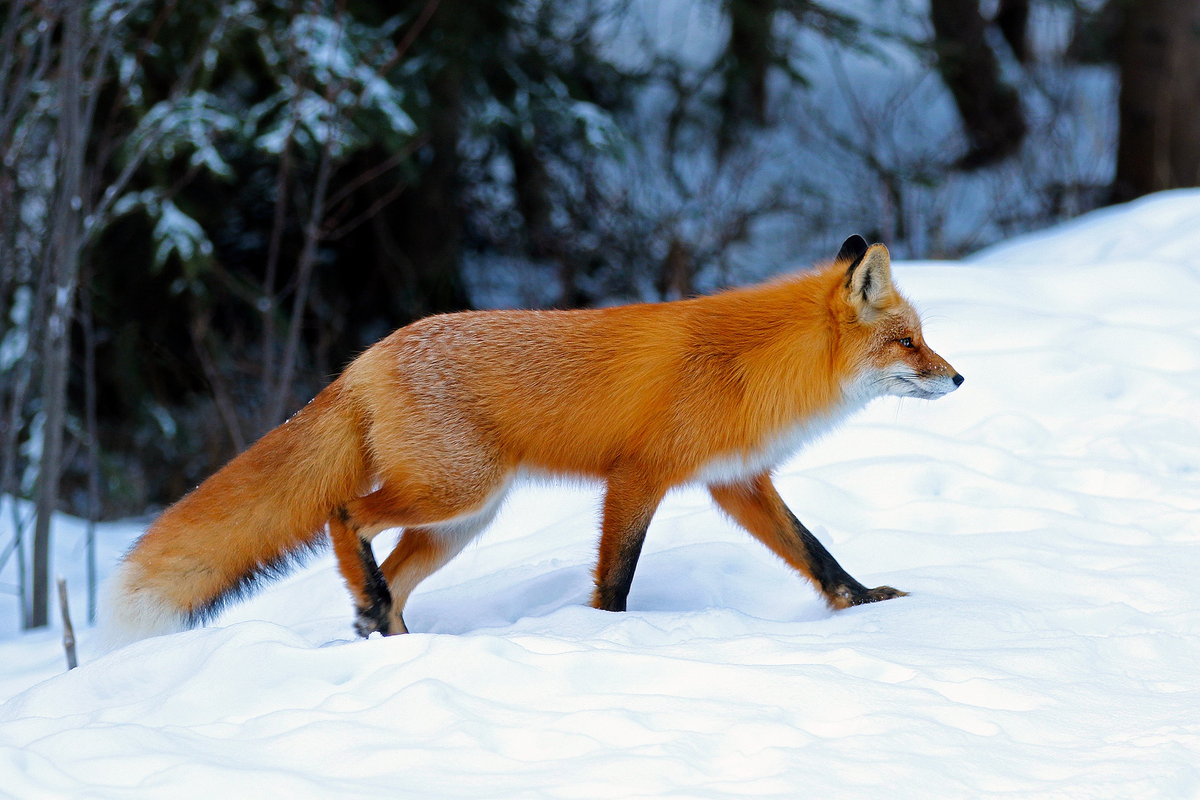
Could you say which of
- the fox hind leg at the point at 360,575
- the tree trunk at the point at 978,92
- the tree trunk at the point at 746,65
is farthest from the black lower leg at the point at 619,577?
the tree trunk at the point at 978,92

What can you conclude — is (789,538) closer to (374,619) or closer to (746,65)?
(374,619)

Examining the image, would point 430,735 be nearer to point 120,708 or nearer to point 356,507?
point 120,708

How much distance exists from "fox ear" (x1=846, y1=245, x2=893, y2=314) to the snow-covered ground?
96 centimetres

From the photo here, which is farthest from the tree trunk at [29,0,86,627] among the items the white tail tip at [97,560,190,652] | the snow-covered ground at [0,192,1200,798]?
the white tail tip at [97,560,190,652]

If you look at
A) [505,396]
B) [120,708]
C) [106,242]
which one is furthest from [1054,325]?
[106,242]

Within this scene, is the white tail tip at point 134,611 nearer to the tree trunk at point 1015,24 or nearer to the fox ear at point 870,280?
the fox ear at point 870,280

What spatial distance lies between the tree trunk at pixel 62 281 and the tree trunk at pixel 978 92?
8847 mm

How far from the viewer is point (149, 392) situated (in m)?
8.50

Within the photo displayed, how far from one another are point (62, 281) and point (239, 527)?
2249 millimetres

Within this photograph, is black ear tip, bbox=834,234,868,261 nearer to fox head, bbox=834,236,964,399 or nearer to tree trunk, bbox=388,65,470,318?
fox head, bbox=834,236,964,399

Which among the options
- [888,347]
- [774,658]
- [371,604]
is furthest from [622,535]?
[888,347]

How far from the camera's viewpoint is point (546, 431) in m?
3.26

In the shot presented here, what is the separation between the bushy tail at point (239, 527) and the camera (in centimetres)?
313

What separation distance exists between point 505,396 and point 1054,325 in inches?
140
